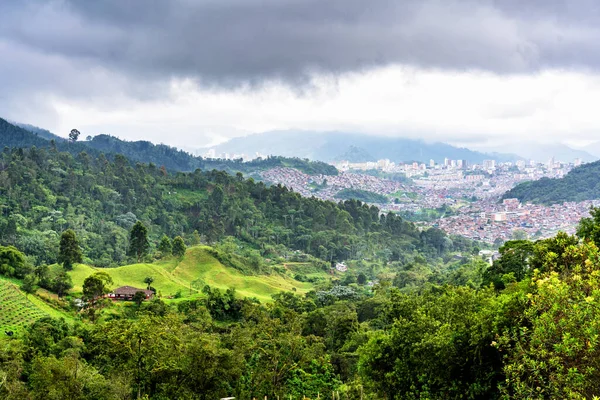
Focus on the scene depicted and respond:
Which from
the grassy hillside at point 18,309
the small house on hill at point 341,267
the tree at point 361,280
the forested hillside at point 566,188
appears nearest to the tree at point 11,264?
the grassy hillside at point 18,309

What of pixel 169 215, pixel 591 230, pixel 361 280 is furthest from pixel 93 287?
pixel 169 215

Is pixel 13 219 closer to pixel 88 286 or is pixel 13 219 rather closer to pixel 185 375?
pixel 88 286

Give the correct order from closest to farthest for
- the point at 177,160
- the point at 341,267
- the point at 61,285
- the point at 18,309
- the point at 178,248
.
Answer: the point at 18,309
the point at 61,285
the point at 178,248
the point at 341,267
the point at 177,160

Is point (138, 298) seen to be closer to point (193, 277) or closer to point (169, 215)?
point (193, 277)

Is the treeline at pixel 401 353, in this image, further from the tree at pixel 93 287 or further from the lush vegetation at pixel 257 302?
the tree at pixel 93 287

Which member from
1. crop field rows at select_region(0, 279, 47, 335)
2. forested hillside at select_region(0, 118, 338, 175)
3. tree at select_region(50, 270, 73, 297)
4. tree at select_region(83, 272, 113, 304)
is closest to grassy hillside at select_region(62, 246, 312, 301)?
tree at select_region(50, 270, 73, 297)

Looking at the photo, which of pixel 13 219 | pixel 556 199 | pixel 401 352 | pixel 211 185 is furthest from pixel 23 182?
pixel 556 199
